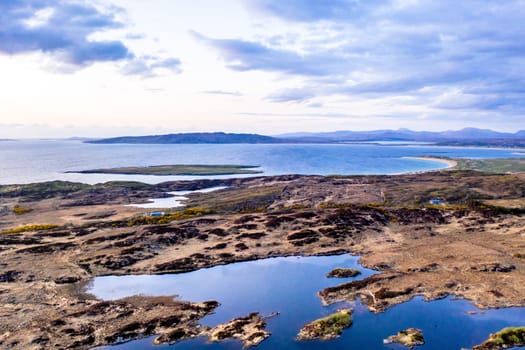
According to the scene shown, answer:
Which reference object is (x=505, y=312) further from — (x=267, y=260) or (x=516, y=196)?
(x=516, y=196)

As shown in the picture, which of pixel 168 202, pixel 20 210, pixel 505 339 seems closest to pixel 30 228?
pixel 20 210

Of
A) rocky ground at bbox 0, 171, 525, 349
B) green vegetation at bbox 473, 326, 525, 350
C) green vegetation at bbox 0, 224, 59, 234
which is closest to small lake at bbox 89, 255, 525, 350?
green vegetation at bbox 473, 326, 525, 350

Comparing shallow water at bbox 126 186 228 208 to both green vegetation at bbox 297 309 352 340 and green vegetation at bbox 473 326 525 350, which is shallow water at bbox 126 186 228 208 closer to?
green vegetation at bbox 297 309 352 340

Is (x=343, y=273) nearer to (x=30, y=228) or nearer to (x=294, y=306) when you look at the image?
(x=294, y=306)

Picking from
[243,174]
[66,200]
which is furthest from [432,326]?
[243,174]

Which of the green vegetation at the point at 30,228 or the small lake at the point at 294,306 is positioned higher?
the green vegetation at the point at 30,228

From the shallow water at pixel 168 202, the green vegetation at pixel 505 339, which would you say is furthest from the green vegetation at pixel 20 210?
the green vegetation at pixel 505 339

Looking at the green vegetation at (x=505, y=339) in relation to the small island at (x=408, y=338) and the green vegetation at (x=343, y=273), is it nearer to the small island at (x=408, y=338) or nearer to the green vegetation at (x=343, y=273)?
the small island at (x=408, y=338)
